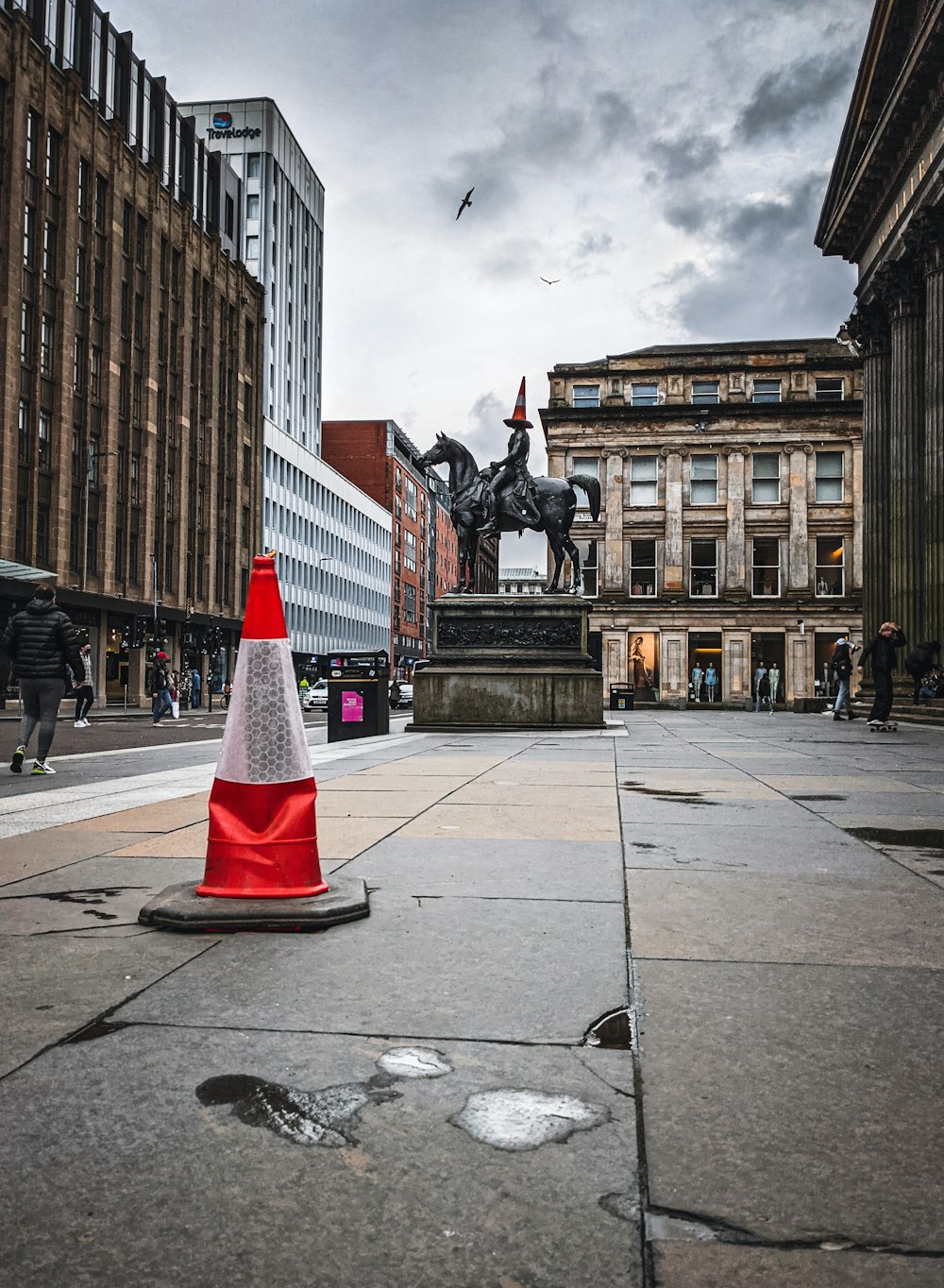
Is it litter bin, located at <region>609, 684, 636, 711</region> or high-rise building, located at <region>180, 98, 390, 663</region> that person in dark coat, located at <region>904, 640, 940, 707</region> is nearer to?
litter bin, located at <region>609, 684, 636, 711</region>

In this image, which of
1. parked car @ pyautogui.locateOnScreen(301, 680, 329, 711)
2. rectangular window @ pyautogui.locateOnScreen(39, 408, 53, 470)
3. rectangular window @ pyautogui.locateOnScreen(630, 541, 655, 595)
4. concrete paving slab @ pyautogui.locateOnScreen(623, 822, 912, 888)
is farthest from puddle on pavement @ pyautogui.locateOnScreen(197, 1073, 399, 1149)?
rectangular window @ pyautogui.locateOnScreen(630, 541, 655, 595)

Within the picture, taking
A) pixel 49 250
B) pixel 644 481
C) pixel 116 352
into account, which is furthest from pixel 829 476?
pixel 49 250

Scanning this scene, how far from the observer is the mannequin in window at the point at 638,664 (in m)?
55.7

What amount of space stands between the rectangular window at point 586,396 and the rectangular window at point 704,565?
9457 millimetres

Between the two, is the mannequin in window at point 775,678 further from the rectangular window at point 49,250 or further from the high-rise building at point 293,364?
the rectangular window at point 49,250

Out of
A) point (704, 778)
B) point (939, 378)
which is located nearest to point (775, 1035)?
point (704, 778)

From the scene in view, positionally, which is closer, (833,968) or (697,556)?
(833,968)

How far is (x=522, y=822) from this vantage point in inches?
261

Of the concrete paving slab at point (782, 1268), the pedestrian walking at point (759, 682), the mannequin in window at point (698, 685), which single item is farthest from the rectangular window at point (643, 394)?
the concrete paving slab at point (782, 1268)

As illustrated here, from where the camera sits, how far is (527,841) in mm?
5832

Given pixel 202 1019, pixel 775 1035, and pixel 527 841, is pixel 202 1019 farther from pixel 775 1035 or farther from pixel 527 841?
pixel 527 841

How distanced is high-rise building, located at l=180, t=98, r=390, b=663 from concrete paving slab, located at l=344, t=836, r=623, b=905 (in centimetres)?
6613

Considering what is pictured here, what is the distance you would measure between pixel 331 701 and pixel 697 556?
4291 cm

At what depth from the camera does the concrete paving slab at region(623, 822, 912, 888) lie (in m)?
5.01
